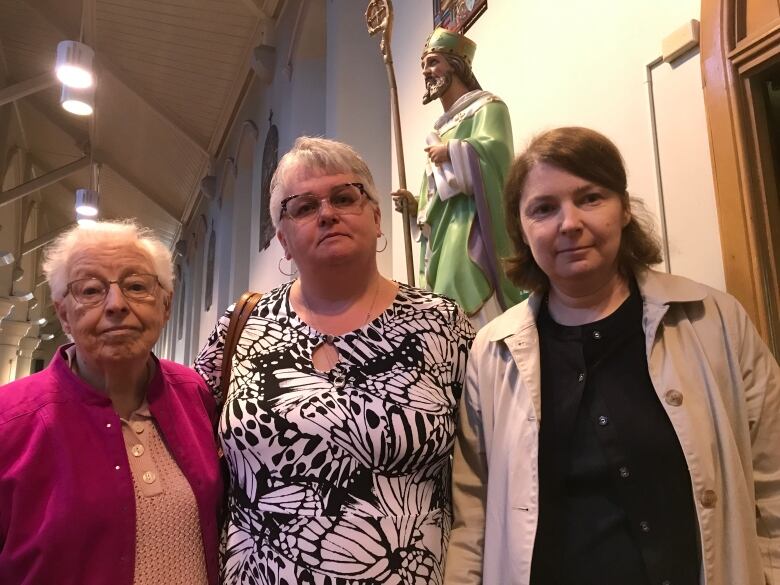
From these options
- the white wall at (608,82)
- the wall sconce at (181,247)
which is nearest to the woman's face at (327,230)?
the white wall at (608,82)

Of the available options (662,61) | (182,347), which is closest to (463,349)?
(662,61)

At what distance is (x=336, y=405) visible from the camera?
60.4 inches

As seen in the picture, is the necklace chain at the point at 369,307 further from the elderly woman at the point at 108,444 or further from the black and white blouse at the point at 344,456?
the elderly woman at the point at 108,444

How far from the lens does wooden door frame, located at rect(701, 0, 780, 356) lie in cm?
175

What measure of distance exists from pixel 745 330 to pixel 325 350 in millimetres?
938

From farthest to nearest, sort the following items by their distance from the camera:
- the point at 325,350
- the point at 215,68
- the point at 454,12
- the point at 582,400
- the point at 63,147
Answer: the point at 63,147
the point at 215,68
the point at 454,12
the point at 325,350
the point at 582,400

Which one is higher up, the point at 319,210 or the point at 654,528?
the point at 319,210

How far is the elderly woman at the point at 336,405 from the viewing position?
4.82ft

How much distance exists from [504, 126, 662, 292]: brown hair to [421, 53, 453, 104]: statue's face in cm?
123

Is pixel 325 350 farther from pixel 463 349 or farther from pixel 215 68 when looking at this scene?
pixel 215 68

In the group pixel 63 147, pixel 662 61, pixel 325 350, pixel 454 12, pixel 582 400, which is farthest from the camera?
pixel 63 147

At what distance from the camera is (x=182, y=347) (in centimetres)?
1478

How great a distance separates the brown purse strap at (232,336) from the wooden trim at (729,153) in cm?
132

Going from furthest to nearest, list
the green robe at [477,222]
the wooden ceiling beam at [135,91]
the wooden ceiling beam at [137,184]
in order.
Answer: the wooden ceiling beam at [137,184], the wooden ceiling beam at [135,91], the green robe at [477,222]
